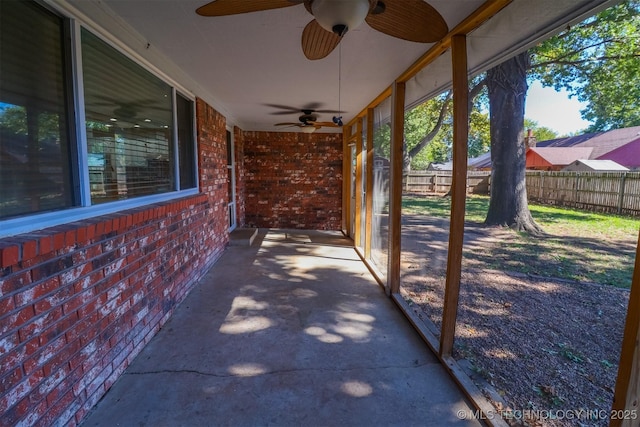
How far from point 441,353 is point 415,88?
2.35 metres

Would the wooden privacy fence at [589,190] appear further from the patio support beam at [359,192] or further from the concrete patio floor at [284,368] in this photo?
the patio support beam at [359,192]

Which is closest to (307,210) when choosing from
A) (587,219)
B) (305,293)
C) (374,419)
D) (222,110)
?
(222,110)

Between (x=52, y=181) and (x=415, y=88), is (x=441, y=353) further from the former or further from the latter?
(x=52, y=181)

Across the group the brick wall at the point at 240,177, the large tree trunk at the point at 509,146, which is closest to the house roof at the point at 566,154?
the large tree trunk at the point at 509,146

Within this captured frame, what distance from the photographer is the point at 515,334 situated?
2588 mm

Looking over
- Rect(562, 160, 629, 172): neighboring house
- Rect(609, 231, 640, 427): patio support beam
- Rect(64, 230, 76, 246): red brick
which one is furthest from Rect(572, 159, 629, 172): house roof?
Rect(64, 230, 76, 246): red brick

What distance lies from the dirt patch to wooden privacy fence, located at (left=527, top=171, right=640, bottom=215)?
991mm

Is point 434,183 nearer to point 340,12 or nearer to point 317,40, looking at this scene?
point 317,40

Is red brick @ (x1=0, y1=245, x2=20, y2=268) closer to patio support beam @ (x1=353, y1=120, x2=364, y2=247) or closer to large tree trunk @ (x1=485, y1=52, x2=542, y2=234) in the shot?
patio support beam @ (x1=353, y1=120, x2=364, y2=247)

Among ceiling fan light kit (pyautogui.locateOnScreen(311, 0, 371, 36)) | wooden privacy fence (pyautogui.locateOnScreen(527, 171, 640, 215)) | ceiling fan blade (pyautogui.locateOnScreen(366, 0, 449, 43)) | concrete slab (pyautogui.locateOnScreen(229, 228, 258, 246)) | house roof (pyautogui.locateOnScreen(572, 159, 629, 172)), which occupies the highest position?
ceiling fan blade (pyautogui.locateOnScreen(366, 0, 449, 43))

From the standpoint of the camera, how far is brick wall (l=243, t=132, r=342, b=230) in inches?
282

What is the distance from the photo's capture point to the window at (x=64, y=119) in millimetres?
1425

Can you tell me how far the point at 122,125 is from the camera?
91.0 inches

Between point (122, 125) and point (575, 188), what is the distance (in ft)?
18.3
